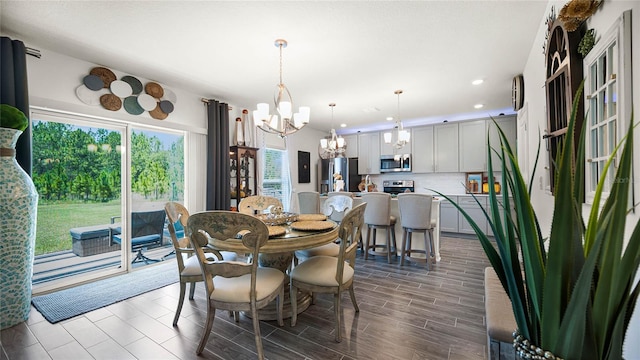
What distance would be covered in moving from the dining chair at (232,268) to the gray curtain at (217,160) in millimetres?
2404

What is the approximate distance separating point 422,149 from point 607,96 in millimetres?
5072

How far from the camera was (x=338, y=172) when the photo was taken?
651cm

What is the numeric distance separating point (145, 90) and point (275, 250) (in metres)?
3.04

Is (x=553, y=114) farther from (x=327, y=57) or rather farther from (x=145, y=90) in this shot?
(x=145, y=90)

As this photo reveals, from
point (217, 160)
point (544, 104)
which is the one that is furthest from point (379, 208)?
point (217, 160)

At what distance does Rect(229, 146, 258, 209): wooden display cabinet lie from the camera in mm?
4453

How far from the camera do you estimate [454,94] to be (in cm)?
418

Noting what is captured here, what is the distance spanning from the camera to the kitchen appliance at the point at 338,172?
6.59m

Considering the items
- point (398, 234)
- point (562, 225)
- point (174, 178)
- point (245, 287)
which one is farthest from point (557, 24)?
point (174, 178)

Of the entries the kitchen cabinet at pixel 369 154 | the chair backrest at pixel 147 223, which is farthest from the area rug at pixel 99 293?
the kitchen cabinet at pixel 369 154

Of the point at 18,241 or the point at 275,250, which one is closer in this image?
the point at 275,250

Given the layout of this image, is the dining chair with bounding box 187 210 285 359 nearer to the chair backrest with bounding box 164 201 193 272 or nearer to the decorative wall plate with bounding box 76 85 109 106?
the chair backrest with bounding box 164 201 193 272

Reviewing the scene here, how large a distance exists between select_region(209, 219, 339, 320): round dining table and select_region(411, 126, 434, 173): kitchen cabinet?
15.0ft

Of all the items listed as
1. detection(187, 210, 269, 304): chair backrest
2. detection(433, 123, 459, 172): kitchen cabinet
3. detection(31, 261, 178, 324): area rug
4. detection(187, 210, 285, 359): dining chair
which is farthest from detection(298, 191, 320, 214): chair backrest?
detection(433, 123, 459, 172): kitchen cabinet
